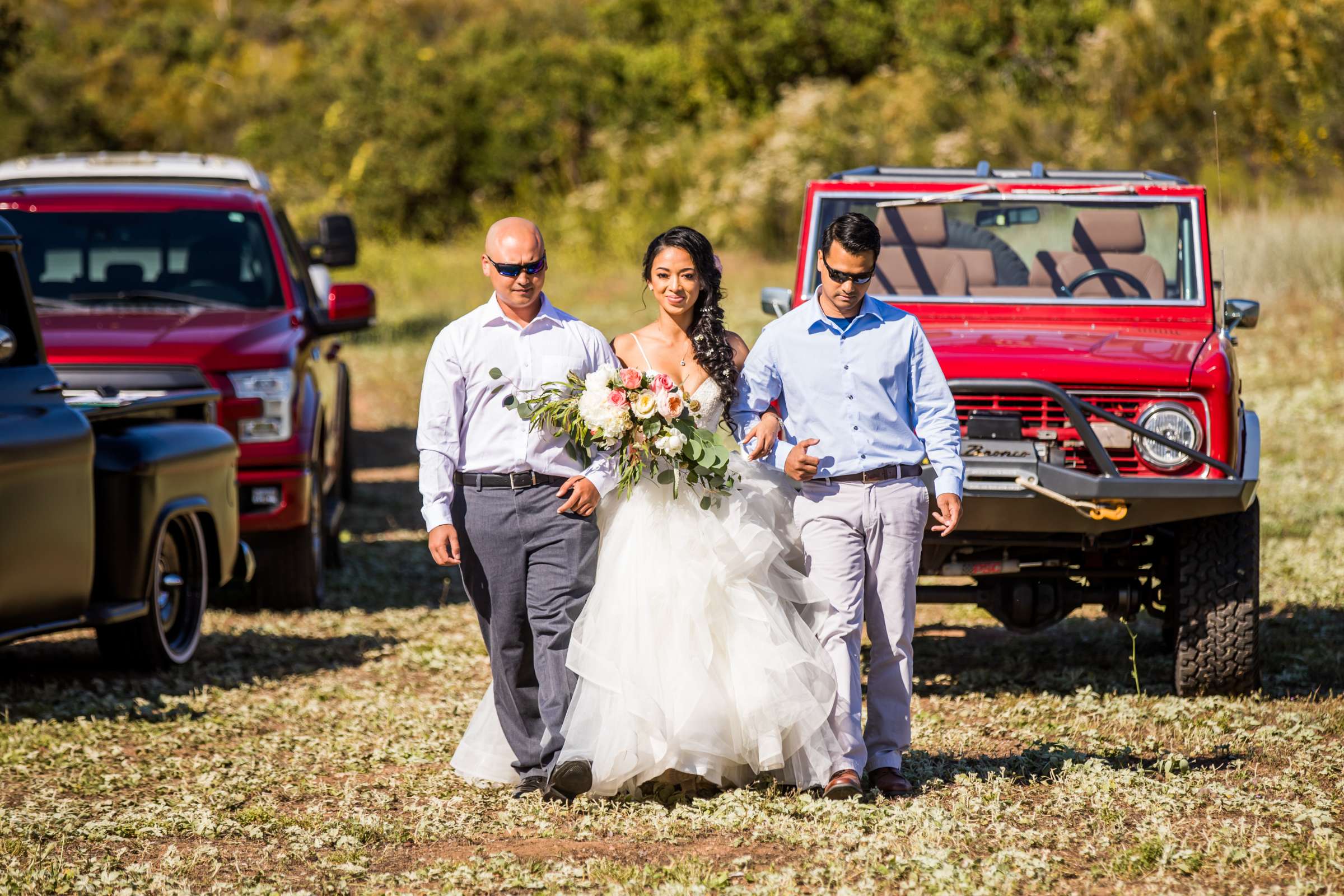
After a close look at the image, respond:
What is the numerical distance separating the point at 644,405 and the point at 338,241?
600 centimetres

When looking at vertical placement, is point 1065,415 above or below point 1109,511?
above

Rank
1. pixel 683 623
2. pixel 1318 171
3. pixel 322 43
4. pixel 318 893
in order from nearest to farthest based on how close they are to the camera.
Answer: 1. pixel 318 893
2. pixel 683 623
3. pixel 1318 171
4. pixel 322 43

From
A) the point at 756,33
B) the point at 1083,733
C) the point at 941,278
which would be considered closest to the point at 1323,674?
the point at 1083,733

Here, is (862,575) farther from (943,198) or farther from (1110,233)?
(1110,233)

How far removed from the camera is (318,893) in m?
4.84

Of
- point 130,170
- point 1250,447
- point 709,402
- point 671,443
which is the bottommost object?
point 1250,447

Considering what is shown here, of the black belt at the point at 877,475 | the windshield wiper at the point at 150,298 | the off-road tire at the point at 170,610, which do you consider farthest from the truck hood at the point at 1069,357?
the windshield wiper at the point at 150,298

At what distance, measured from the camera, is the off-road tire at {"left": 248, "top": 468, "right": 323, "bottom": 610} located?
9656mm

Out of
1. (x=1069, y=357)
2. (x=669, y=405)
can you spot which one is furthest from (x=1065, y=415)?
(x=669, y=405)

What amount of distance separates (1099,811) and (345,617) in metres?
5.25

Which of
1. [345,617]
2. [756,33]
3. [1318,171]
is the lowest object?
[345,617]

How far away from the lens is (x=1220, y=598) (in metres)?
7.15

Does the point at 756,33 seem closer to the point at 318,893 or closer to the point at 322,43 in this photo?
the point at 322,43

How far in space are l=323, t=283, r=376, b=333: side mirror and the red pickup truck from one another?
0.4 inches
